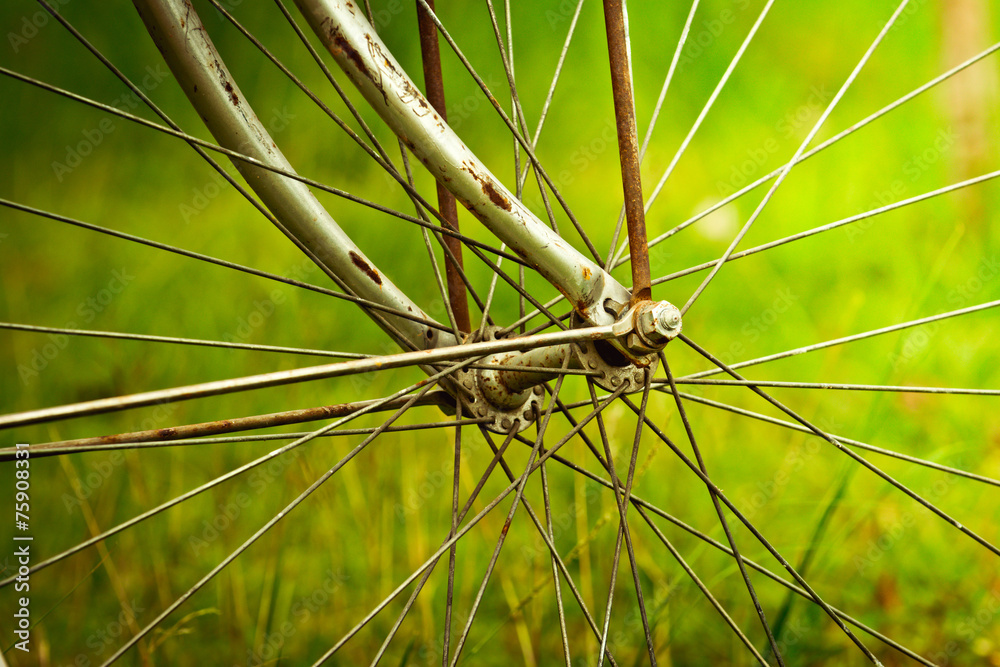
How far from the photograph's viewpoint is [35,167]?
Answer: 133cm

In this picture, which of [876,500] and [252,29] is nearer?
[876,500]

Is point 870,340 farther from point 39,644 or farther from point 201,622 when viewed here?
point 39,644

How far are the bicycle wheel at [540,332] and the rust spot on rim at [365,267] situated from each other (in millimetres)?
292

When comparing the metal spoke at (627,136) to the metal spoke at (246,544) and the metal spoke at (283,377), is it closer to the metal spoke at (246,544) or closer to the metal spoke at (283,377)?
the metal spoke at (283,377)

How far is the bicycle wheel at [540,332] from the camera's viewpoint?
104 cm

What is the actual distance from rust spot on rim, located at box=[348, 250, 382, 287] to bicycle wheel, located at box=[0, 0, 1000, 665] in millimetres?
292

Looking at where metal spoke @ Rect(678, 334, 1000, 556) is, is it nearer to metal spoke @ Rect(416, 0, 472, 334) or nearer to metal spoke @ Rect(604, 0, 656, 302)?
metal spoke @ Rect(604, 0, 656, 302)

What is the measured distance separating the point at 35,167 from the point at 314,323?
560 mm

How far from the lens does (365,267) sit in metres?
0.67

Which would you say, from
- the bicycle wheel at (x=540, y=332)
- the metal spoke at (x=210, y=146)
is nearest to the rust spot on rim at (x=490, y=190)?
the metal spoke at (x=210, y=146)

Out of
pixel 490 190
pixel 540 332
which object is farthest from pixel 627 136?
pixel 540 332

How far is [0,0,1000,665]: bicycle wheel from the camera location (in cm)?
104

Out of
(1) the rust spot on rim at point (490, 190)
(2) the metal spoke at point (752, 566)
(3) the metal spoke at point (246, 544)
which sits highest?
(1) the rust spot on rim at point (490, 190)

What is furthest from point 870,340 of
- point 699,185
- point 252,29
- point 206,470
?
point 252,29
